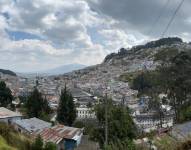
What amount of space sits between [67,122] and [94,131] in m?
25.5

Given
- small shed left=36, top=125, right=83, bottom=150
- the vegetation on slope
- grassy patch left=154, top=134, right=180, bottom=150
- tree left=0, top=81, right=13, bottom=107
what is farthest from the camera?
tree left=0, top=81, right=13, bottom=107

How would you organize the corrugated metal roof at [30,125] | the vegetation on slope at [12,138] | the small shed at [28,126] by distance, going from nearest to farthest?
the vegetation on slope at [12,138]
the small shed at [28,126]
the corrugated metal roof at [30,125]

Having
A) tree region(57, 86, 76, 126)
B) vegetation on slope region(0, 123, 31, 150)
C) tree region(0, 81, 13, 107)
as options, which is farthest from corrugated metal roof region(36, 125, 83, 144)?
tree region(0, 81, 13, 107)

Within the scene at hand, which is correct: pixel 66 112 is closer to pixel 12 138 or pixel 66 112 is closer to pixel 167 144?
pixel 12 138

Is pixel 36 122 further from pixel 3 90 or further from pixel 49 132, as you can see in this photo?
pixel 3 90

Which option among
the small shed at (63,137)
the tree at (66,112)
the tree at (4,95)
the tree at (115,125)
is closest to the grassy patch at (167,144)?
the tree at (115,125)

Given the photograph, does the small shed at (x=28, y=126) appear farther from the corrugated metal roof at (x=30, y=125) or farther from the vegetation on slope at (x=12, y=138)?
the vegetation on slope at (x=12, y=138)

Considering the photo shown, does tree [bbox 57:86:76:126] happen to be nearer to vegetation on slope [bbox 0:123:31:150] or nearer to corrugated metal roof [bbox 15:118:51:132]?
corrugated metal roof [bbox 15:118:51:132]

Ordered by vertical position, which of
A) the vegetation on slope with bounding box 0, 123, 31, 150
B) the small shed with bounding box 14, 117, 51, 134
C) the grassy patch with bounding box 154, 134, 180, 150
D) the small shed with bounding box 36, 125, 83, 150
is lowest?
the small shed with bounding box 36, 125, 83, 150

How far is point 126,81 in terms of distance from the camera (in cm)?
17725

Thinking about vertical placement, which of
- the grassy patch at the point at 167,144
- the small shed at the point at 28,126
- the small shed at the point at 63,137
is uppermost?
the grassy patch at the point at 167,144

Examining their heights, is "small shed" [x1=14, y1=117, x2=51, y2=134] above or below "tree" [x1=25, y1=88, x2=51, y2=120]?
below

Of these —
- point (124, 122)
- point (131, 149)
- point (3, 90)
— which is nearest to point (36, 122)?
point (124, 122)

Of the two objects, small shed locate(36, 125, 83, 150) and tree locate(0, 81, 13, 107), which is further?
tree locate(0, 81, 13, 107)
